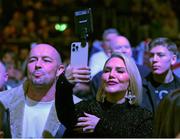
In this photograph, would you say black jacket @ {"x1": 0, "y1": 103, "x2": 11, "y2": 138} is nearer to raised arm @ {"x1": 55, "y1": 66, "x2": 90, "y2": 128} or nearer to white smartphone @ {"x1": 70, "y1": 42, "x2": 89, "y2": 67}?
raised arm @ {"x1": 55, "y1": 66, "x2": 90, "y2": 128}

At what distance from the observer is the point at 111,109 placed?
390 centimetres

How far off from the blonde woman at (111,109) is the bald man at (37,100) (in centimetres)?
17

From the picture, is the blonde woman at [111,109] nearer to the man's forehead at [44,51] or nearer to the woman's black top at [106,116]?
the woman's black top at [106,116]

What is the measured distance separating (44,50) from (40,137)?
676mm

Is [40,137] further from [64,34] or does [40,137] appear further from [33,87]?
[64,34]

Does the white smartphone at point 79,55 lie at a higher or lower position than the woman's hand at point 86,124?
higher

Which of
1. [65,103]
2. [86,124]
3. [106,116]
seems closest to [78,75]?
[65,103]

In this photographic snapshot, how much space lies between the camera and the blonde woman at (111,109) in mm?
3643

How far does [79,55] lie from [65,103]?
0.34 meters

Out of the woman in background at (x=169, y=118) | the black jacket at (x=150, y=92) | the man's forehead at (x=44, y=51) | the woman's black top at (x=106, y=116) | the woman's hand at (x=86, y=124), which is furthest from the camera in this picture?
the black jacket at (x=150, y=92)

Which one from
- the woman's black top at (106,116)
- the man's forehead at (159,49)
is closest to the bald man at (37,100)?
the woman's black top at (106,116)

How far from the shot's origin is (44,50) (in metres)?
4.05

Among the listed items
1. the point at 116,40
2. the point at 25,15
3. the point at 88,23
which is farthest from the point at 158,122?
the point at 25,15

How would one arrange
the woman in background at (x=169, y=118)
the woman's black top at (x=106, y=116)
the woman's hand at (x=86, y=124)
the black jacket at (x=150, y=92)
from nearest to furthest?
1. the woman in background at (x=169, y=118)
2. the woman's black top at (x=106, y=116)
3. the woman's hand at (x=86, y=124)
4. the black jacket at (x=150, y=92)
